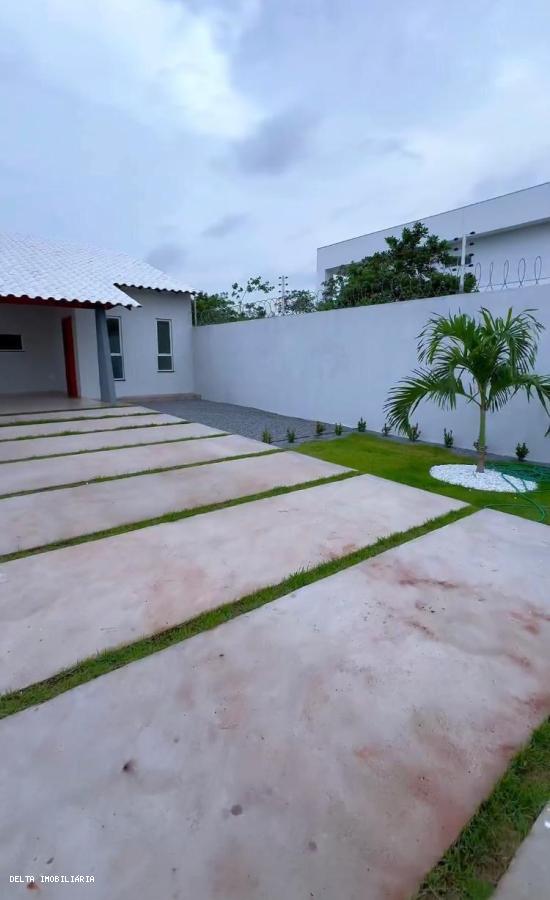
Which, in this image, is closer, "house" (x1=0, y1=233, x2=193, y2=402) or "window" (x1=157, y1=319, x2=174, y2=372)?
"house" (x1=0, y1=233, x2=193, y2=402)

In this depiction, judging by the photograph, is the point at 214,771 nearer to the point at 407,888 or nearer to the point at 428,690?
the point at 407,888

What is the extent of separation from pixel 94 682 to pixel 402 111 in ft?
37.8

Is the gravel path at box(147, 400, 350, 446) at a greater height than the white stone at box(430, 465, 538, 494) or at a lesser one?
greater

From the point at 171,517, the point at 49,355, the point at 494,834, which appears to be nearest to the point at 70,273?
the point at 49,355

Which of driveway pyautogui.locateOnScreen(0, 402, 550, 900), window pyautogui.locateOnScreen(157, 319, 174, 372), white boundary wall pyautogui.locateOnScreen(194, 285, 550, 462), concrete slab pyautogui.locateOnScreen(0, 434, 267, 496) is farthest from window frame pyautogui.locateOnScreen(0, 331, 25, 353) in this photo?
driveway pyautogui.locateOnScreen(0, 402, 550, 900)

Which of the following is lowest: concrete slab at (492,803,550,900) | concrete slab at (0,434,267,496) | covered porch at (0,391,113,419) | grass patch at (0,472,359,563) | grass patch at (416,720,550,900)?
concrete slab at (492,803,550,900)

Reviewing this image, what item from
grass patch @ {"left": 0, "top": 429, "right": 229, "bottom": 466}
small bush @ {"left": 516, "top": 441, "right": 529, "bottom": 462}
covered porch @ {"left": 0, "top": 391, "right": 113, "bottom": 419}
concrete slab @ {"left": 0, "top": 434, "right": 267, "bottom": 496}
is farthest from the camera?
covered porch @ {"left": 0, "top": 391, "right": 113, "bottom": 419}

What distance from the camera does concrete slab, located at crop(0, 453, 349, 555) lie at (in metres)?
3.57

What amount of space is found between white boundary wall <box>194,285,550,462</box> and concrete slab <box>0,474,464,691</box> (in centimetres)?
296

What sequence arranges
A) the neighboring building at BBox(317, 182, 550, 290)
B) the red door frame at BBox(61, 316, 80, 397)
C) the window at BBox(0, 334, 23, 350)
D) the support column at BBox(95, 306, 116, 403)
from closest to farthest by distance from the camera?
the support column at BBox(95, 306, 116, 403) → the red door frame at BBox(61, 316, 80, 397) → the window at BBox(0, 334, 23, 350) → the neighboring building at BBox(317, 182, 550, 290)

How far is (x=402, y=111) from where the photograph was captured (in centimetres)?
931

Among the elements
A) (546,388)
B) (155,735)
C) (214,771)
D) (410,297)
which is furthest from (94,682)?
(410,297)

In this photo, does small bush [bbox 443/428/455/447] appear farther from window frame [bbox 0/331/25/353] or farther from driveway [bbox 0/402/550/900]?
window frame [bbox 0/331/25/353]

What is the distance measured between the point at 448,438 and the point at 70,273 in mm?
9626
